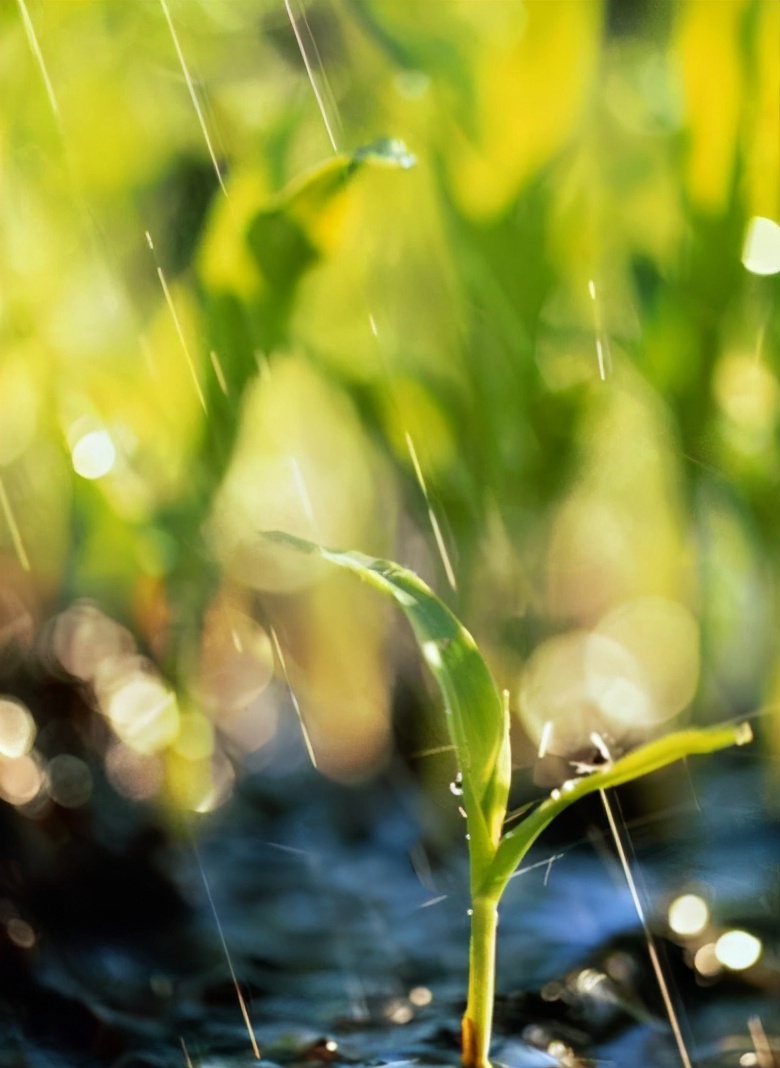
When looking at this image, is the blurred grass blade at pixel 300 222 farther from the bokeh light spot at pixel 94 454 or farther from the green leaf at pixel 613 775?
the green leaf at pixel 613 775

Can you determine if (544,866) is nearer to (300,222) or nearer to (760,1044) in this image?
(760,1044)

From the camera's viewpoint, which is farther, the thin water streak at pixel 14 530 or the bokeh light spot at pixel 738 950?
the thin water streak at pixel 14 530

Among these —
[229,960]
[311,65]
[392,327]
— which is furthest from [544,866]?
[311,65]

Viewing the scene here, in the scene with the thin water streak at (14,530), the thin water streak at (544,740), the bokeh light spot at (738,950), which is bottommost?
the bokeh light spot at (738,950)

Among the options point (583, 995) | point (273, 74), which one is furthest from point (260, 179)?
point (583, 995)

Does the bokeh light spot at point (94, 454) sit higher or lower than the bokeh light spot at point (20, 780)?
higher

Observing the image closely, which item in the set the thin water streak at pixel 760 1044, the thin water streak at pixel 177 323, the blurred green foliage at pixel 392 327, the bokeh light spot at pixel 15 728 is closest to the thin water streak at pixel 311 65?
the blurred green foliage at pixel 392 327
